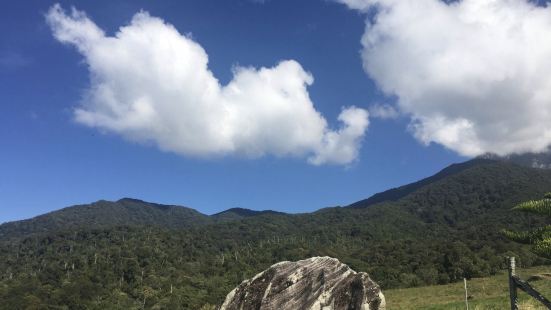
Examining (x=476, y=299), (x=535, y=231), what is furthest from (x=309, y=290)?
(x=476, y=299)

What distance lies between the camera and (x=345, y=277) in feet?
56.2

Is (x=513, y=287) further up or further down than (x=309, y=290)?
further up

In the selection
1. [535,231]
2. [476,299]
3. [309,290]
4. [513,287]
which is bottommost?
[476,299]

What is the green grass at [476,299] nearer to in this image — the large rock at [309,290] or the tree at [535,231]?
the tree at [535,231]

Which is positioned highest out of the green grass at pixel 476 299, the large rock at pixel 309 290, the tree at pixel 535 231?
the tree at pixel 535 231

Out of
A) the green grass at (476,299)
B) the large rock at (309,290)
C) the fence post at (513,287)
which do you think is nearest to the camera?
the fence post at (513,287)

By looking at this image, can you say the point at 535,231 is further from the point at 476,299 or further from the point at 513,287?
the point at 476,299

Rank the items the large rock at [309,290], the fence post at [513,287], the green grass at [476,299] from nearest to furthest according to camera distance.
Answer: the fence post at [513,287] → the large rock at [309,290] → the green grass at [476,299]

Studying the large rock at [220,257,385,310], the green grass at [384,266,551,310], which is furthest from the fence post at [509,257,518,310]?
the green grass at [384,266,551,310]

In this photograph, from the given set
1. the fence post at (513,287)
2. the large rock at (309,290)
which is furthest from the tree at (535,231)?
the large rock at (309,290)

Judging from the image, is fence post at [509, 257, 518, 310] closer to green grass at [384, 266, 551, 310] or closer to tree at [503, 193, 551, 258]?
tree at [503, 193, 551, 258]

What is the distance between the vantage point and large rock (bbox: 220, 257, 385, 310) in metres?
16.4

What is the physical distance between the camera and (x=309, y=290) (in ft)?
55.5

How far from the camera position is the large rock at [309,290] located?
644 inches
